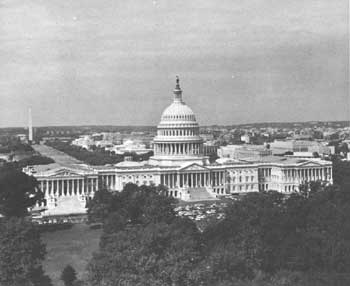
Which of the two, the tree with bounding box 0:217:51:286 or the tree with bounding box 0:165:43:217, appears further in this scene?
the tree with bounding box 0:165:43:217

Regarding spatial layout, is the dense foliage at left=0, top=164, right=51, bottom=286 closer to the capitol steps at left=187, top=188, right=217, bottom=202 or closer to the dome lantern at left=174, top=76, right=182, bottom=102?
the capitol steps at left=187, top=188, right=217, bottom=202

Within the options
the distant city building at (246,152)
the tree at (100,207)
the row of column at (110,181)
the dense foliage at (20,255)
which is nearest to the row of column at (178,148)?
the row of column at (110,181)

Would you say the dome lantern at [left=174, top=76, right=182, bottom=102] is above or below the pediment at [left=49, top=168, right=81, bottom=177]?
above

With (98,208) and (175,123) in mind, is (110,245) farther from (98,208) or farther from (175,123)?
(175,123)

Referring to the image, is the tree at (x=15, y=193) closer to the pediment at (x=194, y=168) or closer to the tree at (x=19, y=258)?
the tree at (x=19, y=258)

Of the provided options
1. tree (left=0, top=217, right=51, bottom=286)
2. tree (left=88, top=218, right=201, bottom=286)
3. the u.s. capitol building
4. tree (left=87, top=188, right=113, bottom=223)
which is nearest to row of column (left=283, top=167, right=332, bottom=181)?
the u.s. capitol building

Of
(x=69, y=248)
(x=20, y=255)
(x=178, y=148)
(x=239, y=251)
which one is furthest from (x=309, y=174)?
(x=20, y=255)
